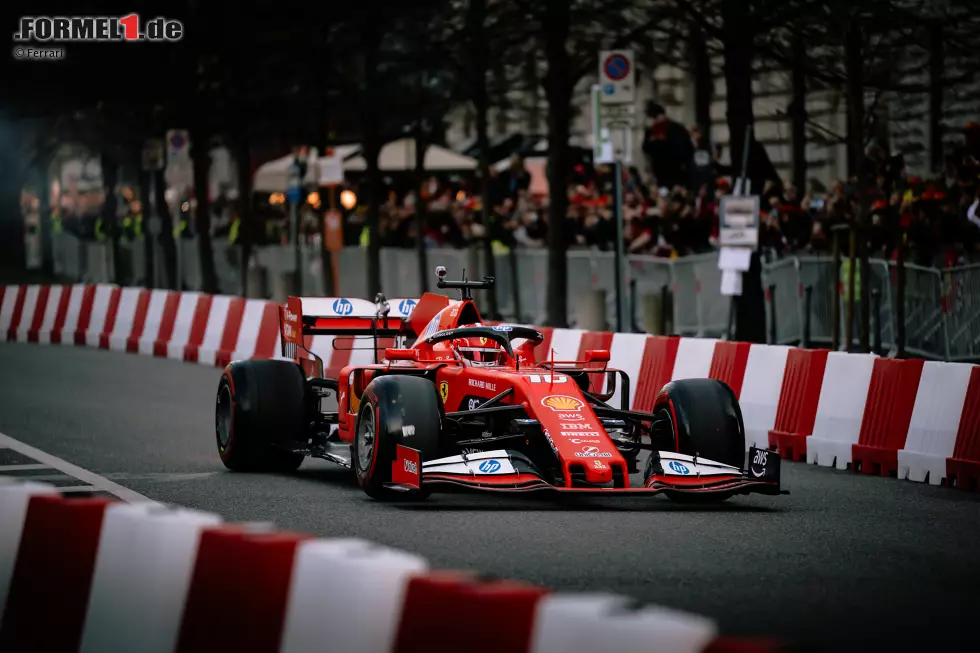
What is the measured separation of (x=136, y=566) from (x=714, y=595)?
9.39ft

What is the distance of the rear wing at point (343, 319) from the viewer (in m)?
14.3

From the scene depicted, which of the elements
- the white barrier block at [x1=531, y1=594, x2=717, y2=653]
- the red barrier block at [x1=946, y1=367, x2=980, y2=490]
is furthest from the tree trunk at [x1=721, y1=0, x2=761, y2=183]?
the white barrier block at [x1=531, y1=594, x2=717, y2=653]

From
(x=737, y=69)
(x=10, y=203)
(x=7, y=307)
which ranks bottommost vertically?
(x=7, y=307)

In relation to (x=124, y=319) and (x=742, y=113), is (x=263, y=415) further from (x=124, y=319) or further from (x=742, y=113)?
(x=124, y=319)

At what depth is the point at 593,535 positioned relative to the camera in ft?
33.1

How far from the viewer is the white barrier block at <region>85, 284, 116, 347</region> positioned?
28.1 m

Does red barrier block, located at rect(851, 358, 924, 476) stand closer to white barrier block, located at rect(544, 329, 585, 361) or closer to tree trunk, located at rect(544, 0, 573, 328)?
white barrier block, located at rect(544, 329, 585, 361)

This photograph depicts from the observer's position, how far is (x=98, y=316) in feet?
92.8

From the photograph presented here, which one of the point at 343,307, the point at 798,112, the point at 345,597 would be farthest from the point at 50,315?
the point at 345,597

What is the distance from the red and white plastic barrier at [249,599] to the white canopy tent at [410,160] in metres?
33.4

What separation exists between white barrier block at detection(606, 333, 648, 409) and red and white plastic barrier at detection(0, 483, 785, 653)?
33.0ft

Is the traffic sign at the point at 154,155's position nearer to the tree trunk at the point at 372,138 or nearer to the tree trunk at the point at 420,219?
the tree trunk at the point at 372,138

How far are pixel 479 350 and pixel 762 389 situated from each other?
3595mm

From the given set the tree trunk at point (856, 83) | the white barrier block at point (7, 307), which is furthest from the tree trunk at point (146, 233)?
the tree trunk at point (856, 83)
